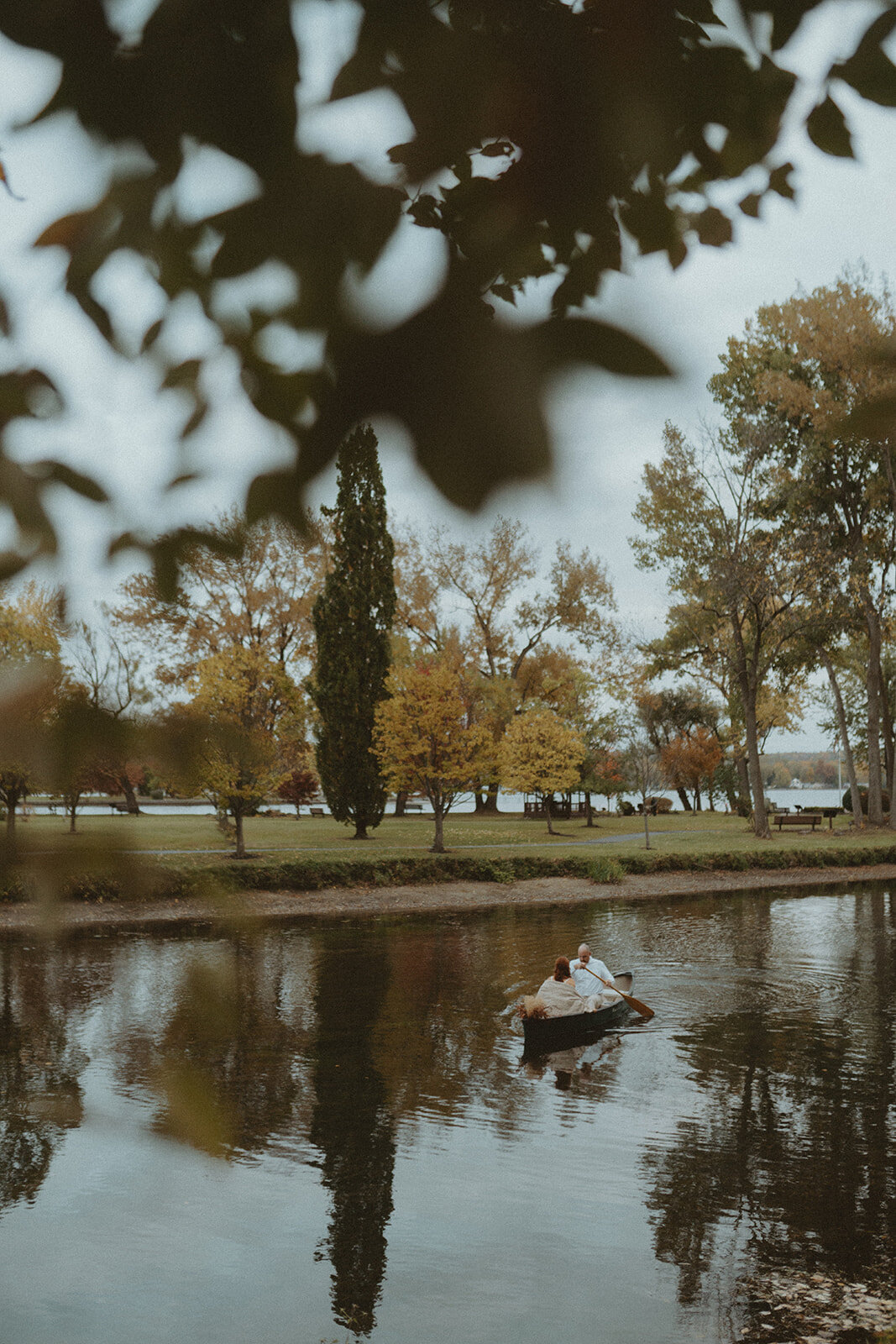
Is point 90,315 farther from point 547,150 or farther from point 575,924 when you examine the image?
point 575,924

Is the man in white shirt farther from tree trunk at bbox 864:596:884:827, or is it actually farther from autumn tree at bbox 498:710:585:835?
tree trunk at bbox 864:596:884:827

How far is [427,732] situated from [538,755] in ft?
20.0

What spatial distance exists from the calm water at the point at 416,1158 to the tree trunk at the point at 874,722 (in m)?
15.8

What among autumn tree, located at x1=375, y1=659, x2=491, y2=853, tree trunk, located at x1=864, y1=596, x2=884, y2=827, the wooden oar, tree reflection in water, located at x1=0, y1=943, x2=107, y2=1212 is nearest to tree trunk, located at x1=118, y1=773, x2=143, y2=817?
tree reflection in water, located at x1=0, y1=943, x2=107, y2=1212

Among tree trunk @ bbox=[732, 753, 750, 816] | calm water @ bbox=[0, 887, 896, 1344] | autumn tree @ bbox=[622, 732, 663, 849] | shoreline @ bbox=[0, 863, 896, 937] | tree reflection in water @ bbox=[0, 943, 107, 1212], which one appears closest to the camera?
calm water @ bbox=[0, 887, 896, 1344]

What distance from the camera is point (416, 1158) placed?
25.8ft

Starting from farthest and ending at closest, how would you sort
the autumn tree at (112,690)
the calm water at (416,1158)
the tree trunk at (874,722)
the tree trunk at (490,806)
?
the tree trunk at (490,806), the tree trunk at (874,722), the calm water at (416,1158), the autumn tree at (112,690)

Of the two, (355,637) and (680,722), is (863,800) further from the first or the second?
(355,637)

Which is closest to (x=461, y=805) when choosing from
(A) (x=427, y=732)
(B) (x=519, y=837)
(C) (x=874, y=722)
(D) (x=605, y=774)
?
(D) (x=605, y=774)

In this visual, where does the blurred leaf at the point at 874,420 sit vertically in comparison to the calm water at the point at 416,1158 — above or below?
above

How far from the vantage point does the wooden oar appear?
11734 mm

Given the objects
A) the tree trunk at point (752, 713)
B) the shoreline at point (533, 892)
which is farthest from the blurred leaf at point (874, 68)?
the tree trunk at point (752, 713)

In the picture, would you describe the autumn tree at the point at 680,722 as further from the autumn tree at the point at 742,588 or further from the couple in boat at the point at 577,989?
the couple in boat at the point at 577,989

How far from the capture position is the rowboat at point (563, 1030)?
1064cm
